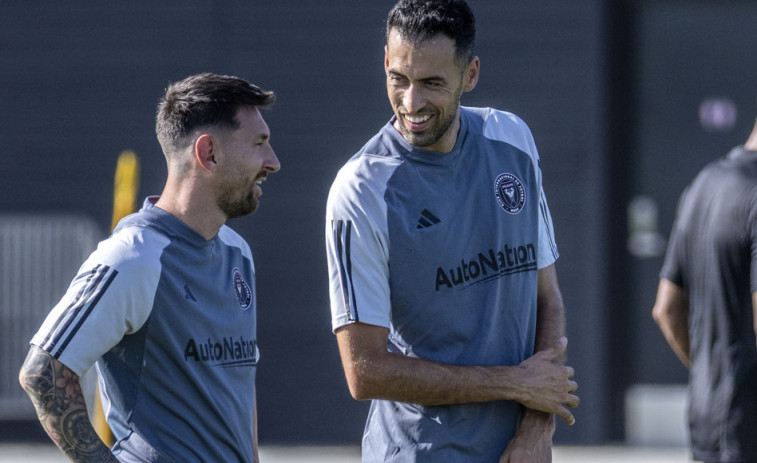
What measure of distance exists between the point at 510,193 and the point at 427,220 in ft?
0.89

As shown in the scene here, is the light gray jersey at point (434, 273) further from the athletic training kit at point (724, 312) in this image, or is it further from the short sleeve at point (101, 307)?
the athletic training kit at point (724, 312)

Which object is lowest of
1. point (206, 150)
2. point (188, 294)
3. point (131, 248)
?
point (188, 294)

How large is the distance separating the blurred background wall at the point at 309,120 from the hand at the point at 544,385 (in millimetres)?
5364

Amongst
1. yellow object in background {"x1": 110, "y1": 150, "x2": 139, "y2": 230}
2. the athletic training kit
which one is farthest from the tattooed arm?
yellow object in background {"x1": 110, "y1": 150, "x2": 139, "y2": 230}

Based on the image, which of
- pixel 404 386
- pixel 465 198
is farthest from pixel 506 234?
pixel 404 386

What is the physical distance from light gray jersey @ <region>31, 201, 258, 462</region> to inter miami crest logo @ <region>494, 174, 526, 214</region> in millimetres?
811

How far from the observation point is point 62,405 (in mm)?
2787

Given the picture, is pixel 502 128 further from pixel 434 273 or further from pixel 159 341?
pixel 159 341

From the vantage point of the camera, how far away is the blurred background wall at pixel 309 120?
27.8ft

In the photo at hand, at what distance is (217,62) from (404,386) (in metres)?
5.95

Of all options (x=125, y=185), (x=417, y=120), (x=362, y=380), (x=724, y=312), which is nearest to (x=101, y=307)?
(x=362, y=380)

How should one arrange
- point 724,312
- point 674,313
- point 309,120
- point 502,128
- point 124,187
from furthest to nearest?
point 309,120, point 124,187, point 674,313, point 724,312, point 502,128

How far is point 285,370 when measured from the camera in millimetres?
8570

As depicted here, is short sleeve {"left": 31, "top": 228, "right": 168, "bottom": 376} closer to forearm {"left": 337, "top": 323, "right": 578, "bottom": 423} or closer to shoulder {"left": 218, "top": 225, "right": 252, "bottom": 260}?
shoulder {"left": 218, "top": 225, "right": 252, "bottom": 260}
